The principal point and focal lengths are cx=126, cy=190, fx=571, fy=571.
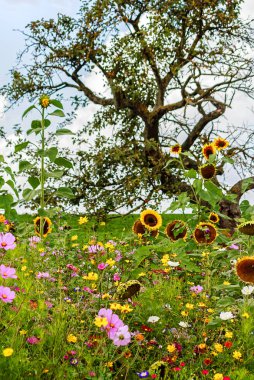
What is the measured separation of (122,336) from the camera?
88.0 inches

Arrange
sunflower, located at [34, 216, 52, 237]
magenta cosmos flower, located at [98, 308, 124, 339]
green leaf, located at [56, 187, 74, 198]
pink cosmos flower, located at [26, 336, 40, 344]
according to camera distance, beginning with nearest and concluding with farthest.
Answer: magenta cosmos flower, located at [98, 308, 124, 339]
pink cosmos flower, located at [26, 336, 40, 344]
green leaf, located at [56, 187, 74, 198]
sunflower, located at [34, 216, 52, 237]

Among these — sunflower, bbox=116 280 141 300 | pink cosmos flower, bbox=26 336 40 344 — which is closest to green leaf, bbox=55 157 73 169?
sunflower, bbox=116 280 141 300

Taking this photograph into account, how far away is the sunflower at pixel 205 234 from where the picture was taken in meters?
4.74

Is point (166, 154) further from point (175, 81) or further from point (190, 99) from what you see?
point (175, 81)

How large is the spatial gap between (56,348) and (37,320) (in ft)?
1.21

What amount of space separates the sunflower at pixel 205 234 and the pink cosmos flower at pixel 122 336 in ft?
8.08

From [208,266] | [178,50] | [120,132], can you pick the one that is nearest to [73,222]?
[120,132]

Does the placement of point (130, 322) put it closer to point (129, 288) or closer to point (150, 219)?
point (129, 288)

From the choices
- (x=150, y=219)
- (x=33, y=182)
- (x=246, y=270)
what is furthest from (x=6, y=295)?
(x=33, y=182)

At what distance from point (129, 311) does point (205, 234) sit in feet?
6.96

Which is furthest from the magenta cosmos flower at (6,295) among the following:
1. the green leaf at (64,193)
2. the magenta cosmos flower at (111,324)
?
the green leaf at (64,193)

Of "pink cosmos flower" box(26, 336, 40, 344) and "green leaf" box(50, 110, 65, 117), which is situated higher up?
"green leaf" box(50, 110, 65, 117)

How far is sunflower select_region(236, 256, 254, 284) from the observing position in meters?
3.49

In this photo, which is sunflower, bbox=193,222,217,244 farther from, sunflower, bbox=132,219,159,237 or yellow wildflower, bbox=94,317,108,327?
yellow wildflower, bbox=94,317,108,327
